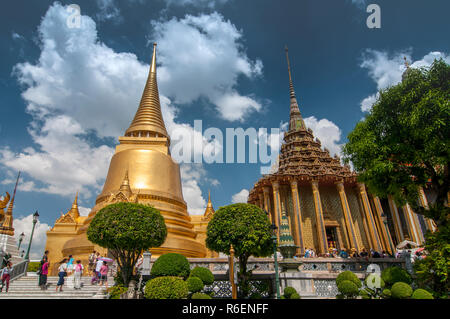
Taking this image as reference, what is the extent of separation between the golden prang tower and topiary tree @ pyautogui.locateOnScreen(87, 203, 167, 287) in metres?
8.38

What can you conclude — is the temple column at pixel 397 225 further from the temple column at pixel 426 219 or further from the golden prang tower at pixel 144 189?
the golden prang tower at pixel 144 189

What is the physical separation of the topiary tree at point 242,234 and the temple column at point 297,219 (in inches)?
508

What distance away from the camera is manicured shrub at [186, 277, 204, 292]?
33.6 feet

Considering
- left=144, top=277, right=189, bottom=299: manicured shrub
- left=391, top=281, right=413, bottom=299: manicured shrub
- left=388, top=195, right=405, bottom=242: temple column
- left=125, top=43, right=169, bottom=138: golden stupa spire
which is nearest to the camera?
left=391, top=281, right=413, bottom=299: manicured shrub

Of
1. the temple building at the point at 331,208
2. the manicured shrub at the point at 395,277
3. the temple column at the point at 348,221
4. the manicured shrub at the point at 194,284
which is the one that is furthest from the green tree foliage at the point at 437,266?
the temple column at the point at 348,221

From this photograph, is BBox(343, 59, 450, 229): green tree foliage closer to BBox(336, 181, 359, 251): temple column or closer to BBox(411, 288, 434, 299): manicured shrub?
BBox(411, 288, 434, 299): manicured shrub

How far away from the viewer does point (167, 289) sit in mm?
9695

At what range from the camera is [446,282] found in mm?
9641

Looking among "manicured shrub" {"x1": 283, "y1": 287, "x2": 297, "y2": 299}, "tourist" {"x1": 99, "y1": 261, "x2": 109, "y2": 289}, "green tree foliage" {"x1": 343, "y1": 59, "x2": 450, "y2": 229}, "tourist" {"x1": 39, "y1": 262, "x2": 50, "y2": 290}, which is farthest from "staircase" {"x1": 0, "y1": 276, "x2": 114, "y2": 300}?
"green tree foliage" {"x1": 343, "y1": 59, "x2": 450, "y2": 229}

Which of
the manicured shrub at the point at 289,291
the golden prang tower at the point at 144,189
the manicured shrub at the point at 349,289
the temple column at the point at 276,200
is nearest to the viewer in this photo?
the manicured shrub at the point at 349,289

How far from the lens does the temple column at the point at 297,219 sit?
2400cm
